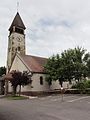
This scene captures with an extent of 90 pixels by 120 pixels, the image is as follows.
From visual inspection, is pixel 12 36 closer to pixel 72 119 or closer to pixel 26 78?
pixel 26 78

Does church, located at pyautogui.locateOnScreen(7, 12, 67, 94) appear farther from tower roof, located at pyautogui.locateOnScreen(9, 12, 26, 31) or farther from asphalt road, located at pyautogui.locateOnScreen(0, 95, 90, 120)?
asphalt road, located at pyautogui.locateOnScreen(0, 95, 90, 120)

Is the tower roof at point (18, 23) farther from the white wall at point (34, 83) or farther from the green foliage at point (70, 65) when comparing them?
the green foliage at point (70, 65)

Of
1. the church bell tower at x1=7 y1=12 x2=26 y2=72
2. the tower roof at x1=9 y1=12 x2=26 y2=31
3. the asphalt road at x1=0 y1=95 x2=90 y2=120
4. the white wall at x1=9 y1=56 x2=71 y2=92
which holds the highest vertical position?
the tower roof at x1=9 y1=12 x2=26 y2=31

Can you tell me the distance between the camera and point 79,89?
38781mm

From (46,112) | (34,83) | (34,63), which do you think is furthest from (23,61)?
(46,112)

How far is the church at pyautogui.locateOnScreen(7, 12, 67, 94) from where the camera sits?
1750 inches

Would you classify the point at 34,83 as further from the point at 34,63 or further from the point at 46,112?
the point at 46,112

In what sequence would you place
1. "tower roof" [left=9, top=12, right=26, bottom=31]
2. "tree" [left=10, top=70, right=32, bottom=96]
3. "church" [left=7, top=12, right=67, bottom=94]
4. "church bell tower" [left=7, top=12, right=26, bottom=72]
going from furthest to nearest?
"tower roof" [left=9, top=12, right=26, bottom=31]
"church bell tower" [left=7, top=12, right=26, bottom=72]
"church" [left=7, top=12, right=67, bottom=94]
"tree" [left=10, top=70, right=32, bottom=96]

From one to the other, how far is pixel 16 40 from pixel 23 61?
31.0 ft

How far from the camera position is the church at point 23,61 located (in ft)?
146

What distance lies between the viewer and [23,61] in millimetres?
45656

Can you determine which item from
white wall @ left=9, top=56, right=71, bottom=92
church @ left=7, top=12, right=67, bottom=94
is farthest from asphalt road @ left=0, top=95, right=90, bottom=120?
church @ left=7, top=12, right=67, bottom=94

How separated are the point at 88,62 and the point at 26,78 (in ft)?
35.1

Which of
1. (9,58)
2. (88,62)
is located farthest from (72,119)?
(9,58)
